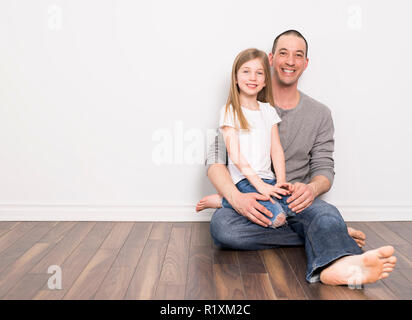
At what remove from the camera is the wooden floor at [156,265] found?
1.47 metres

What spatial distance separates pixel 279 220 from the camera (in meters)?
1.80

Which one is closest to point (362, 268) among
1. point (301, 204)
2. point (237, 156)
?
point (301, 204)

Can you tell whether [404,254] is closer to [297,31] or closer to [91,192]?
[297,31]

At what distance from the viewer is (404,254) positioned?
185 cm

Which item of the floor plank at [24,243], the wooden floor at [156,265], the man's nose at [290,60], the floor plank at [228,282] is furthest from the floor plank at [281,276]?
the floor plank at [24,243]

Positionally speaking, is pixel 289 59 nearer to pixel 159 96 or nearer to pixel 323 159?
pixel 323 159

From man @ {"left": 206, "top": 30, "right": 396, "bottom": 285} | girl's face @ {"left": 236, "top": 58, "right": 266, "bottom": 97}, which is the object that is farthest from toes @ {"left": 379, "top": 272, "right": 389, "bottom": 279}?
girl's face @ {"left": 236, "top": 58, "right": 266, "bottom": 97}

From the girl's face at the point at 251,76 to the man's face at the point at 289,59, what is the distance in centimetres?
17

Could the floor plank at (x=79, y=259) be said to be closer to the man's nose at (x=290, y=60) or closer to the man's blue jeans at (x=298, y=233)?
the man's blue jeans at (x=298, y=233)

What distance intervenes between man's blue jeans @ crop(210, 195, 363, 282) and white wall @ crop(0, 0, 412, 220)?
0.44 m

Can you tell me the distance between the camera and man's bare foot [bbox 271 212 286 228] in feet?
5.89

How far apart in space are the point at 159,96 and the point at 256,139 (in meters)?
0.54

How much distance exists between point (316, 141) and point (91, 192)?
1.05 metres

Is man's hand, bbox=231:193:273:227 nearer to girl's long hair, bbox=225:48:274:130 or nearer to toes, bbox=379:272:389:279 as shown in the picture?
girl's long hair, bbox=225:48:274:130
